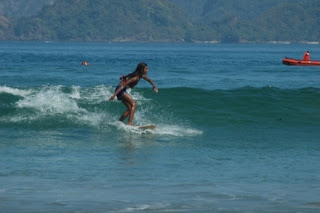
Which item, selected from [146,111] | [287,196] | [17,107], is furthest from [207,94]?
[287,196]

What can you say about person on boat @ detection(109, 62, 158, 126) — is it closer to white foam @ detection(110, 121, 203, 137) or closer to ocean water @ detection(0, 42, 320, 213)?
white foam @ detection(110, 121, 203, 137)

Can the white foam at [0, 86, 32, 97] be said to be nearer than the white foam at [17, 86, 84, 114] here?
No

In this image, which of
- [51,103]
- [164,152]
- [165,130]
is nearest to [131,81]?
[165,130]

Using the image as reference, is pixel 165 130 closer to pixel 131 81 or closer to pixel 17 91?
pixel 131 81

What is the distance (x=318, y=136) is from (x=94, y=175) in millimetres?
7646

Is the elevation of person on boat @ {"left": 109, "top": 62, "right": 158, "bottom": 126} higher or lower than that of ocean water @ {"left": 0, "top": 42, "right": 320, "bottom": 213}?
higher

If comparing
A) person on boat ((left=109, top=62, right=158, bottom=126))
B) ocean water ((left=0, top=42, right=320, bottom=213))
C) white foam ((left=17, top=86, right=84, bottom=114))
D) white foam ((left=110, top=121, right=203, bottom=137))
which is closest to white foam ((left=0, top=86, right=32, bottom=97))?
ocean water ((left=0, top=42, right=320, bottom=213))

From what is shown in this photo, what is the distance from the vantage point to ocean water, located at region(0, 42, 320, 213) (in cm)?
977

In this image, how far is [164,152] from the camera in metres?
13.9

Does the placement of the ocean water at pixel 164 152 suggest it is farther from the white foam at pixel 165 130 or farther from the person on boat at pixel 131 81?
Answer: the person on boat at pixel 131 81

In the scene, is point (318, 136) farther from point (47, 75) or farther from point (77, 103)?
point (47, 75)

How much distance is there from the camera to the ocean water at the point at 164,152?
9.77m

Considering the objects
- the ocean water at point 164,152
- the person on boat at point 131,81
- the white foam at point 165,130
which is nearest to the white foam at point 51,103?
the ocean water at point 164,152

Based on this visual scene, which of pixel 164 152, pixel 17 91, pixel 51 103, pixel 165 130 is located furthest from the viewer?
pixel 17 91
